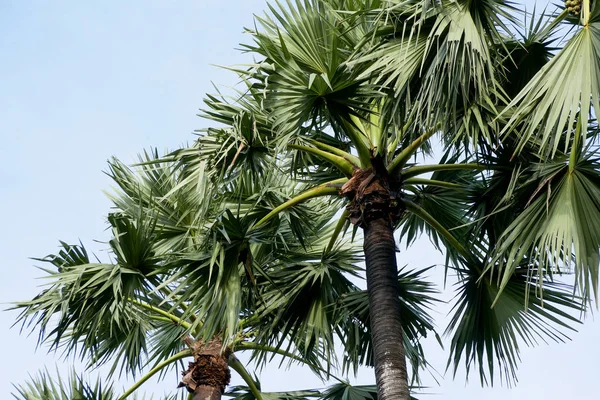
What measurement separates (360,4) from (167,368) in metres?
4.57

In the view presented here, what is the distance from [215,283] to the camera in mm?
7363


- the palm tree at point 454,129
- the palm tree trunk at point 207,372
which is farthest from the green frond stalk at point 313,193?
the palm tree trunk at point 207,372

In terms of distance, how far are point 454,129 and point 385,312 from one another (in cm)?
159

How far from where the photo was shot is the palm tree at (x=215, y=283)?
7254 mm

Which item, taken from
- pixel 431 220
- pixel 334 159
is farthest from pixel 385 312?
pixel 334 159

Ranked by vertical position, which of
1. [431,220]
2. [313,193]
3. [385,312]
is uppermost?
[313,193]

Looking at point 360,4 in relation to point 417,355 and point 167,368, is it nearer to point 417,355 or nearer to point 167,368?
point 417,355

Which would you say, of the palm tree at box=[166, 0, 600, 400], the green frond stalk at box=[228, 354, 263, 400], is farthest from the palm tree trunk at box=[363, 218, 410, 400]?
the green frond stalk at box=[228, 354, 263, 400]

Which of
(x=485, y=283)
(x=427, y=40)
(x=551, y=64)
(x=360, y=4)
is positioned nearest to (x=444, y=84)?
(x=427, y=40)

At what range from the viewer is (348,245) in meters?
8.61

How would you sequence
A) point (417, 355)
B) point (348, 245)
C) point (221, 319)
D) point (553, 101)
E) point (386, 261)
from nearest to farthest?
point (553, 101) < point (386, 261) < point (221, 319) < point (417, 355) < point (348, 245)

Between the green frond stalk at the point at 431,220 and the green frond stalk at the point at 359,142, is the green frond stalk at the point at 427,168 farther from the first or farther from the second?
the green frond stalk at the point at 359,142

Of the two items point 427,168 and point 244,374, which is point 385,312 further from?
point 244,374

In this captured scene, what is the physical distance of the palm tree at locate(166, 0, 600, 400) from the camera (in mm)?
5441
